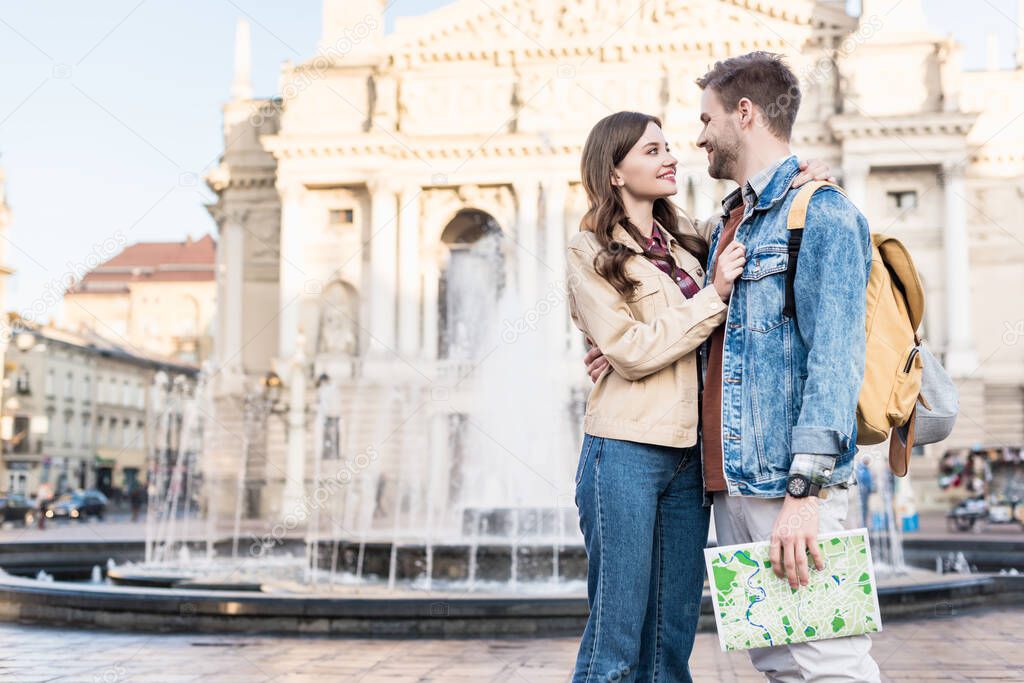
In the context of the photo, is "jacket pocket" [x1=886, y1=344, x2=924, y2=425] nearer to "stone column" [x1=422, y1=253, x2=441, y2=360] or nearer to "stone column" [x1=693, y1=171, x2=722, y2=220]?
"stone column" [x1=693, y1=171, x2=722, y2=220]

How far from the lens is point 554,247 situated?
4366cm

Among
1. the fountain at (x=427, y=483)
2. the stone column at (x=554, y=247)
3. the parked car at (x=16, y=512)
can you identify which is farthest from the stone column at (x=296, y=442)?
the stone column at (x=554, y=247)

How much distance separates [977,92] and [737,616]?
45.5 meters

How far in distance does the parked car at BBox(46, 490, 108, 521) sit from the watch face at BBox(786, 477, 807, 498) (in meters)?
39.7

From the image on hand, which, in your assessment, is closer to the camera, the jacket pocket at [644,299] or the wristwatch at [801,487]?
the wristwatch at [801,487]

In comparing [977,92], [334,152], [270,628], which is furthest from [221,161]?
[270,628]

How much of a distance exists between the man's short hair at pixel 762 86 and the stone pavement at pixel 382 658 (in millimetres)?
3765

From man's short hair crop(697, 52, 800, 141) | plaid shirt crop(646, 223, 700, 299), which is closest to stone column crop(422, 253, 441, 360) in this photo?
plaid shirt crop(646, 223, 700, 299)

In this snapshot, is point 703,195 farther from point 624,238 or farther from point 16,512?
point 624,238

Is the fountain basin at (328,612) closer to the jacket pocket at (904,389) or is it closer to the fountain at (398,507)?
the fountain at (398,507)

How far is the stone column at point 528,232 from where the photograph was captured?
144 feet

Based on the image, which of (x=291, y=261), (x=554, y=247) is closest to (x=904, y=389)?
(x=554, y=247)

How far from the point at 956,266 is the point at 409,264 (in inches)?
751

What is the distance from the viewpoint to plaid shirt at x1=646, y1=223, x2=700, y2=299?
132 inches
